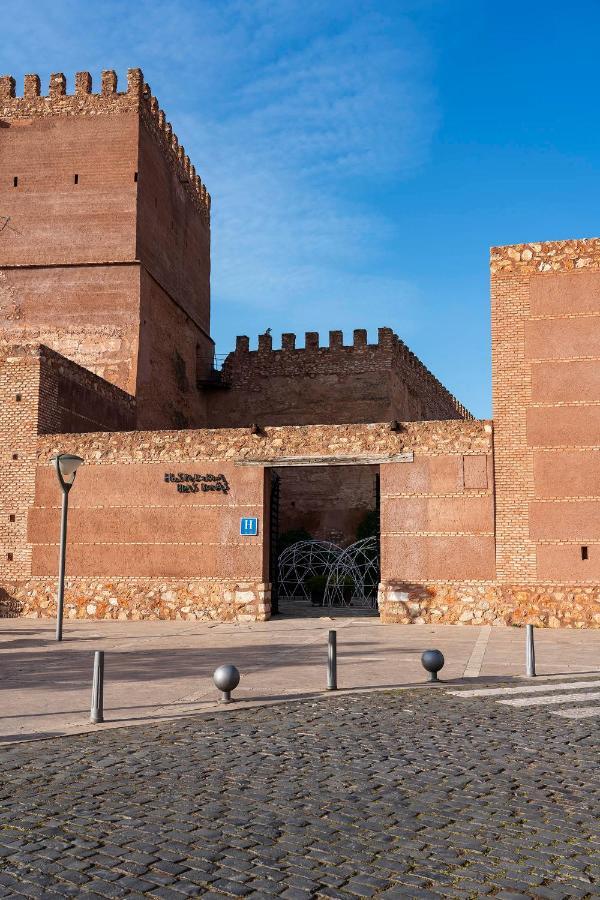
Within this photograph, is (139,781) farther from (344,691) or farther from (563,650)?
(563,650)

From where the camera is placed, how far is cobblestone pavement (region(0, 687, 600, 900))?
386cm

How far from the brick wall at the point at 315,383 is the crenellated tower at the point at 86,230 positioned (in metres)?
6.04

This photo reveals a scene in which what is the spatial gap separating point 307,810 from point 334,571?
21.4 m

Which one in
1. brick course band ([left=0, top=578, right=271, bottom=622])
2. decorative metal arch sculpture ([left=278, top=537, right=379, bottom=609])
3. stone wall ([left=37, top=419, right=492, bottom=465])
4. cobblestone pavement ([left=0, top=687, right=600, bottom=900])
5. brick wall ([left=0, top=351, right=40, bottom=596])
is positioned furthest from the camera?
decorative metal arch sculpture ([left=278, top=537, right=379, bottom=609])

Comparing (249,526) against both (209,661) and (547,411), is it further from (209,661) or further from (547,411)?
(209,661)

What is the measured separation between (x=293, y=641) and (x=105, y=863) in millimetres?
10711

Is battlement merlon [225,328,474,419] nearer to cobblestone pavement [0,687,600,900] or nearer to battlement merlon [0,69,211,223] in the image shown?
Result: battlement merlon [0,69,211,223]

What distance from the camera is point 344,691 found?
30.2 feet

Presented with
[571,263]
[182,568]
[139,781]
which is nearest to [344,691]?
[139,781]

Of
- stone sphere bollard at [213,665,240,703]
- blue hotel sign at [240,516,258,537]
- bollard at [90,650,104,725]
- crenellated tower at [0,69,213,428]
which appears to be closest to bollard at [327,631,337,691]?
stone sphere bollard at [213,665,240,703]

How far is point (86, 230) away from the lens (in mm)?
28141

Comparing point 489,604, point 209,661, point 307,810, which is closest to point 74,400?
point 489,604

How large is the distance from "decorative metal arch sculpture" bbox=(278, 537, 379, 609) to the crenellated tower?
22.0ft

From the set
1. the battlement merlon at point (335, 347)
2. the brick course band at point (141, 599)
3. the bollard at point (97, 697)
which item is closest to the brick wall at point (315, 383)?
the battlement merlon at point (335, 347)
